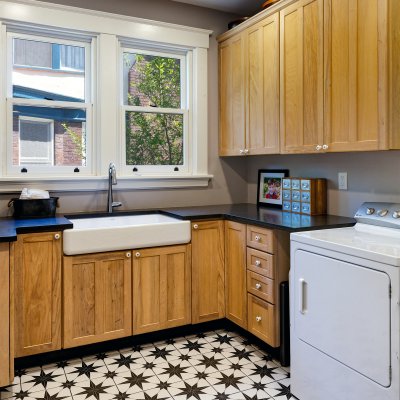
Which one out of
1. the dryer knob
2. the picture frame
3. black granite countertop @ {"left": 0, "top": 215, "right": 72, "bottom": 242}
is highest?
the picture frame

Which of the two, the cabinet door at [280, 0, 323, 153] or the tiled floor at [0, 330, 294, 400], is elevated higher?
the cabinet door at [280, 0, 323, 153]

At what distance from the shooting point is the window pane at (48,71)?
289 cm

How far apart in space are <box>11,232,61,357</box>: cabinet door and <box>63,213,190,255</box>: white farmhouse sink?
4.1 inches

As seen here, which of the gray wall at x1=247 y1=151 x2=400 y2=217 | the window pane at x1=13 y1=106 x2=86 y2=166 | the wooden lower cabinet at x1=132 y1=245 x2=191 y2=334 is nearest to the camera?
the gray wall at x1=247 y1=151 x2=400 y2=217

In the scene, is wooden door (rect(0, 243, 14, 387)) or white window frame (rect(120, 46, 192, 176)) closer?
wooden door (rect(0, 243, 14, 387))

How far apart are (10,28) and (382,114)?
250cm

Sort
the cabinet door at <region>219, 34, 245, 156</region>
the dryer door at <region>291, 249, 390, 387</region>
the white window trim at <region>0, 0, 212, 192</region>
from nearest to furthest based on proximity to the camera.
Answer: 1. the dryer door at <region>291, 249, 390, 387</region>
2. the white window trim at <region>0, 0, 212, 192</region>
3. the cabinet door at <region>219, 34, 245, 156</region>

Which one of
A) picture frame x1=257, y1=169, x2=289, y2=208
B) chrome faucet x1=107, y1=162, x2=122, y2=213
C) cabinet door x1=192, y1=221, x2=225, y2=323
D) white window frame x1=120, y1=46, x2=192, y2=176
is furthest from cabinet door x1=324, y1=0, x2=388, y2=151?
chrome faucet x1=107, y1=162, x2=122, y2=213

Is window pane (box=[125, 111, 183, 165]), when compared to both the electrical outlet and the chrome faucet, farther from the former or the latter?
the electrical outlet

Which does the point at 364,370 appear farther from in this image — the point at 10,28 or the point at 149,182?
the point at 10,28

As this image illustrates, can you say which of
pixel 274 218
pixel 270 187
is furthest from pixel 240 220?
pixel 270 187

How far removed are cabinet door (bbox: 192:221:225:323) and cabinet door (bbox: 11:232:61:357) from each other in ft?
3.00

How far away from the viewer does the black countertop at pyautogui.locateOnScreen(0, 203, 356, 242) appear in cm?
225

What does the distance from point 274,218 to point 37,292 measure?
59.5 inches
